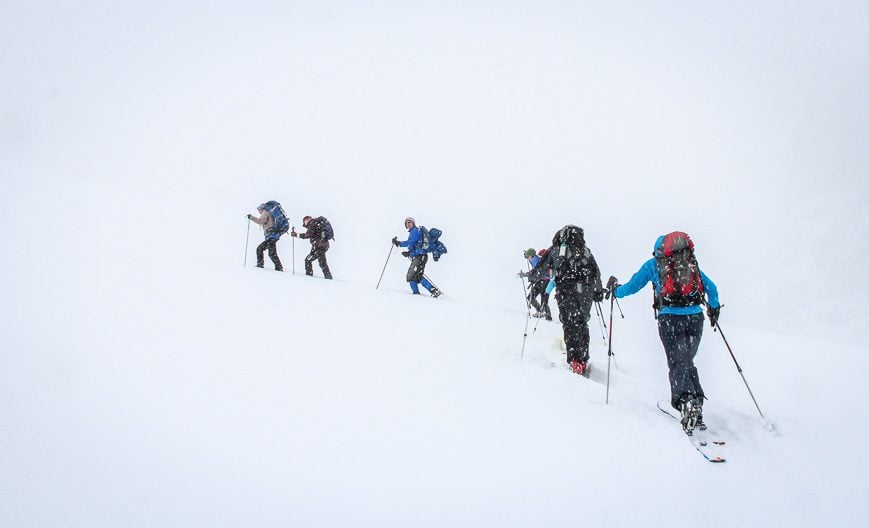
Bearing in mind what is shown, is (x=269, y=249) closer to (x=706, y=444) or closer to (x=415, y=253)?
(x=415, y=253)

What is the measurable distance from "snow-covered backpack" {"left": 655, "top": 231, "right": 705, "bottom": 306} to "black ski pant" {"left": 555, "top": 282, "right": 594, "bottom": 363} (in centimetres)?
136

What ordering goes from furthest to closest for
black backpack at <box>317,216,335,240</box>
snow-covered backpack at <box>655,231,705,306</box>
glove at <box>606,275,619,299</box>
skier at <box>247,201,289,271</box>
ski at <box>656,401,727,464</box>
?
black backpack at <box>317,216,335,240</box> → skier at <box>247,201,289,271</box> → glove at <box>606,275,619,299</box> → snow-covered backpack at <box>655,231,705,306</box> → ski at <box>656,401,727,464</box>

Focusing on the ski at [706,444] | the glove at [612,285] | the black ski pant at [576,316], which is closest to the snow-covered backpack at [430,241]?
the black ski pant at [576,316]

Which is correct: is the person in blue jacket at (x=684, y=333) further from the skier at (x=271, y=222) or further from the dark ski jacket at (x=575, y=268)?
the skier at (x=271, y=222)

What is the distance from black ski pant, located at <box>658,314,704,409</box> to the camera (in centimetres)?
480

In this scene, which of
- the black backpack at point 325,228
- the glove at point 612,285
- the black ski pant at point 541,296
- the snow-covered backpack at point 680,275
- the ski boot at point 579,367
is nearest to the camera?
the snow-covered backpack at point 680,275

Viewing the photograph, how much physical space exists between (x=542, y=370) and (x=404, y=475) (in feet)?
10.5

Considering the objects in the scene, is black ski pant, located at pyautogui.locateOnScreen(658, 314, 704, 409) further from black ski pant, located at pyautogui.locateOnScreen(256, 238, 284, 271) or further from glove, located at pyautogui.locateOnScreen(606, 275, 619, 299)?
black ski pant, located at pyautogui.locateOnScreen(256, 238, 284, 271)

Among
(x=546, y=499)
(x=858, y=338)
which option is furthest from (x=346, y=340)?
Result: (x=858, y=338)

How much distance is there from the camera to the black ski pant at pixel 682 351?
4.80 metres

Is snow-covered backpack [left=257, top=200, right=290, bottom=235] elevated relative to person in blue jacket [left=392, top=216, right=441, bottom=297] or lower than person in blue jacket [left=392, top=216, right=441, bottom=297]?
elevated

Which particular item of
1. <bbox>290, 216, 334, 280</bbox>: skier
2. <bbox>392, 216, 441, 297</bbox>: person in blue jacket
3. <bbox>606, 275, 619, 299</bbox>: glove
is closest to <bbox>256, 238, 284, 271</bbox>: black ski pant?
<bbox>290, 216, 334, 280</bbox>: skier

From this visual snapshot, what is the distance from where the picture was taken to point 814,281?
6272cm

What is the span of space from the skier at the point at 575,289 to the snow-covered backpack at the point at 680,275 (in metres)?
1.29
